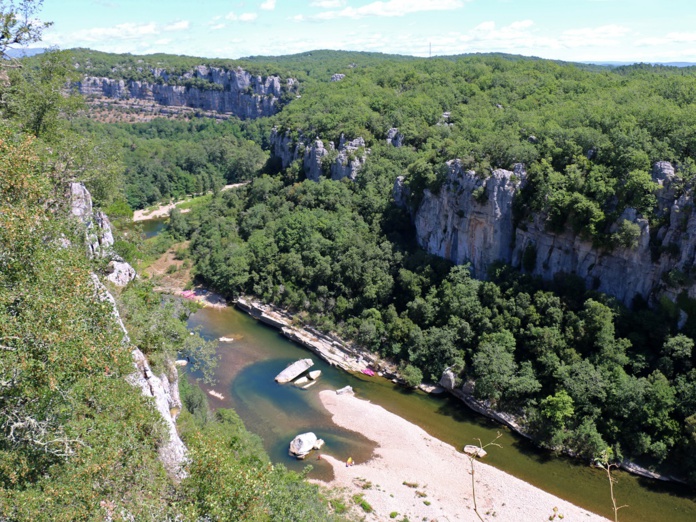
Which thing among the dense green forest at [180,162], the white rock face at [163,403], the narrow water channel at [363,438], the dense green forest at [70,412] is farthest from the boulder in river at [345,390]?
the dense green forest at [180,162]

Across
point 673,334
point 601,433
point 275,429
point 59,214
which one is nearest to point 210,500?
point 59,214

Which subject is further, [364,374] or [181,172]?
[181,172]

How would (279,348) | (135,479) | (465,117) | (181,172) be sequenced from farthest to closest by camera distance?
1. (181,172)
2. (465,117)
3. (279,348)
4. (135,479)

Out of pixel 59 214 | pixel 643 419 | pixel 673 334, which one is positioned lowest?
pixel 643 419

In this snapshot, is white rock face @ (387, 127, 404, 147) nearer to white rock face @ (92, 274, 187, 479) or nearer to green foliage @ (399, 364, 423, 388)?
green foliage @ (399, 364, 423, 388)

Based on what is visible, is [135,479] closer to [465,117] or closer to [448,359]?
[448,359]

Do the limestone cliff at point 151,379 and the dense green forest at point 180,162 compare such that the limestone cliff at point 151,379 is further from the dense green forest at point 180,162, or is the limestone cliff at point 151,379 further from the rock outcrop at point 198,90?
the rock outcrop at point 198,90

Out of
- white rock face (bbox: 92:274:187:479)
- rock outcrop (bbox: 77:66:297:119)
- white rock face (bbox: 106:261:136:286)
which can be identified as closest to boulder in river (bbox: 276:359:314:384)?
white rock face (bbox: 106:261:136:286)
